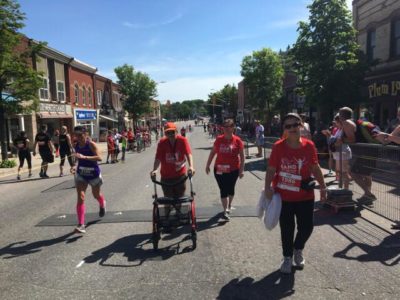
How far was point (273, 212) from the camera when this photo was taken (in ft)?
14.7

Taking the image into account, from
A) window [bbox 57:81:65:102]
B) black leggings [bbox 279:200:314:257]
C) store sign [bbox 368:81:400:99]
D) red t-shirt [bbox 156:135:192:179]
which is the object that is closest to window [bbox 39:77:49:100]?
window [bbox 57:81:65:102]

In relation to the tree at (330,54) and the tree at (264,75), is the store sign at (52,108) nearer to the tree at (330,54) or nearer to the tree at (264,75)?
the tree at (264,75)

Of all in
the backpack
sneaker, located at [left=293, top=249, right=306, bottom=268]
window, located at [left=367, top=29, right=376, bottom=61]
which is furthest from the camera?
window, located at [left=367, top=29, right=376, bottom=61]

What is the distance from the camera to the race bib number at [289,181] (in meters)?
4.47

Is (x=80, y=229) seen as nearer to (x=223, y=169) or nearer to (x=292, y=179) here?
(x=223, y=169)

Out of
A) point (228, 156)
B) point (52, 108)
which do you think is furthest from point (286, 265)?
point (52, 108)

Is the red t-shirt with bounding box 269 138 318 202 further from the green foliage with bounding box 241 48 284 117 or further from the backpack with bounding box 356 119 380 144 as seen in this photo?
the green foliage with bounding box 241 48 284 117

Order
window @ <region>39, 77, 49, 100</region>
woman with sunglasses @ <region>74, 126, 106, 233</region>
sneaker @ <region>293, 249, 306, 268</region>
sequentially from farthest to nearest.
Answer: window @ <region>39, 77, 49, 100</region> < woman with sunglasses @ <region>74, 126, 106, 233</region> < sneaker @ <region>293, 249, 306, 268</region>

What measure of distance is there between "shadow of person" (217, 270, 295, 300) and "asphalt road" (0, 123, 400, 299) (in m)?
0.01

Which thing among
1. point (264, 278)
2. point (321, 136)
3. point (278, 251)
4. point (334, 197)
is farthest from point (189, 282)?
point (321, 136)

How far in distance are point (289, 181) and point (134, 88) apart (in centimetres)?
5327

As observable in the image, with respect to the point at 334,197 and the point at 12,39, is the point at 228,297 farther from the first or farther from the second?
the point at 12,39

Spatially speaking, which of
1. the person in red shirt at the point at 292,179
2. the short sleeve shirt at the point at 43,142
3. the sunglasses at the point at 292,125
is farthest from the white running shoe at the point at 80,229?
the short sleeve shirt at the point at 43,142

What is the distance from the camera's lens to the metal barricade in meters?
6.43
